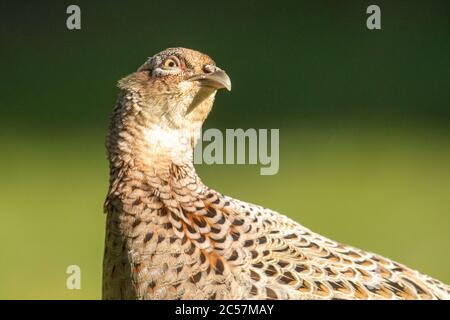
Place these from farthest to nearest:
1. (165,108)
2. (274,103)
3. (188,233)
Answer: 1. (274,103)
2. (165,108)
3. (188,233)

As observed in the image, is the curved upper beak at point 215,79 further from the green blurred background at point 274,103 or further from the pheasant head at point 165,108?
the green blurred background at point 274,103

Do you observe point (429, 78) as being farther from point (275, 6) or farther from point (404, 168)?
point (275, 6)

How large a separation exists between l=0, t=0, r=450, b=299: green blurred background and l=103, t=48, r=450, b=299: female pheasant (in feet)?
7.08

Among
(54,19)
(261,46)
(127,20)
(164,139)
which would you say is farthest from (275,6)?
(164,139)

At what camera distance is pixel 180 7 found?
6.29 m

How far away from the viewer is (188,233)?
137 inches

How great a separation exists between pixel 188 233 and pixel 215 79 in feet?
1.73

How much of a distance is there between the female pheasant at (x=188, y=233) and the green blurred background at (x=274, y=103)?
2159mm

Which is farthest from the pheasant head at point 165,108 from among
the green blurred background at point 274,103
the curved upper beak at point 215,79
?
the green blurred background at point 274,103

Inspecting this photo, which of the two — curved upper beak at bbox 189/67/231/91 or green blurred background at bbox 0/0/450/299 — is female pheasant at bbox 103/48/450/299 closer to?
curved upper beak at bbox 189/67/231/91

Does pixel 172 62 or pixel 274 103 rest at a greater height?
pixel 172 62

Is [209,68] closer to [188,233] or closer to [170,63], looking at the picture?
[170,63]

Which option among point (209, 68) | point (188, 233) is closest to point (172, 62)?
point (209, 68)

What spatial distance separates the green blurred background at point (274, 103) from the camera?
590 cm
